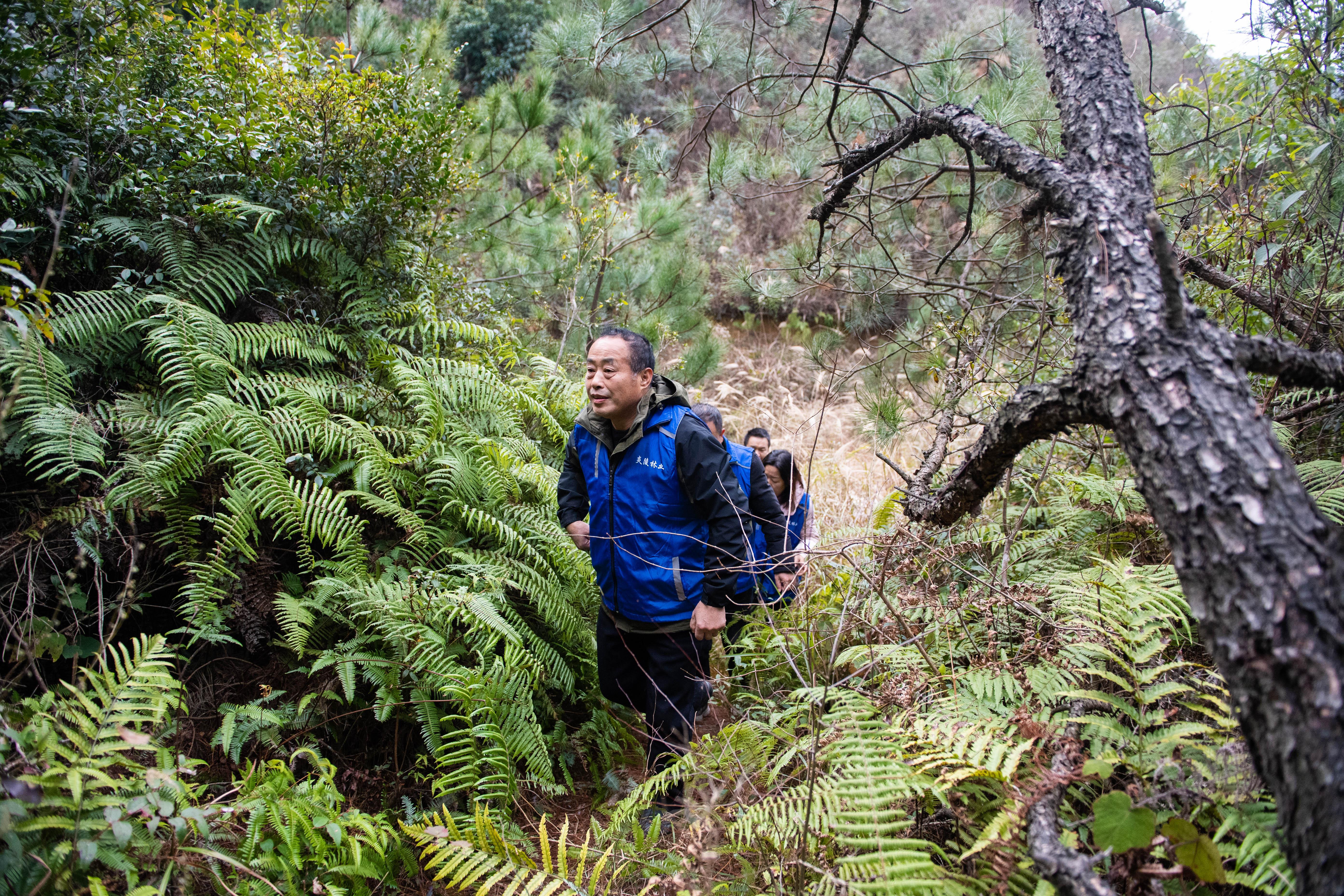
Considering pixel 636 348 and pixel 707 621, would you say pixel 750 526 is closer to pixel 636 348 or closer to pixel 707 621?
pixel 707 621

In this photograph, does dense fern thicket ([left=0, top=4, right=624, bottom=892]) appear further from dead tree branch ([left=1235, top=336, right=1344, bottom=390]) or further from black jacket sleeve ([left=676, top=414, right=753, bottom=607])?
dead tree branch ([left=1235, top=336, right=1344, bottom=390])

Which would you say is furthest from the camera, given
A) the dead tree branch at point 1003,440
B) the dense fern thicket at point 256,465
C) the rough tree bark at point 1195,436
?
the dense fern thicket at point 256,465

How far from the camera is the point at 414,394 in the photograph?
403 cm

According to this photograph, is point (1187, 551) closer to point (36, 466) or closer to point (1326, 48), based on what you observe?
point (1326, 48)

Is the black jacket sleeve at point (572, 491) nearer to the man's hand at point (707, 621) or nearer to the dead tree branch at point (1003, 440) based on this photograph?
the man's hand at point (707, 621)

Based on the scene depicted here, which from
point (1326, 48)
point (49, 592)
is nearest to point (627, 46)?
point (1326, 48)

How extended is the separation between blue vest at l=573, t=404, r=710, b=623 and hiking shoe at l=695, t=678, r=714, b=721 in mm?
341

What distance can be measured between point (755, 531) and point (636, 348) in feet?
3.67

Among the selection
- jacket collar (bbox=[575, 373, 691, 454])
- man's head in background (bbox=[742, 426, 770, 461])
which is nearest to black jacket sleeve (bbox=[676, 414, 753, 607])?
jacket collar (bbox=[575, 373, 691, 454])

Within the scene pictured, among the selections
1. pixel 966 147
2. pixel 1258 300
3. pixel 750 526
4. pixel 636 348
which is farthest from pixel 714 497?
pixel 1258 300

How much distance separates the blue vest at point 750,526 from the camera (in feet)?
10.0

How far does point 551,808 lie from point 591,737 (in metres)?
0.45

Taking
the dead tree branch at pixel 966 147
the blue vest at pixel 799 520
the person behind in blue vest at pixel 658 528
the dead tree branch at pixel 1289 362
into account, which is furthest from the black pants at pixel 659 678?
the dead tree branch at pixel 1289 362

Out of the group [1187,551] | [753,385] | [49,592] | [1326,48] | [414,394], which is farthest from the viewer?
[753,385]
